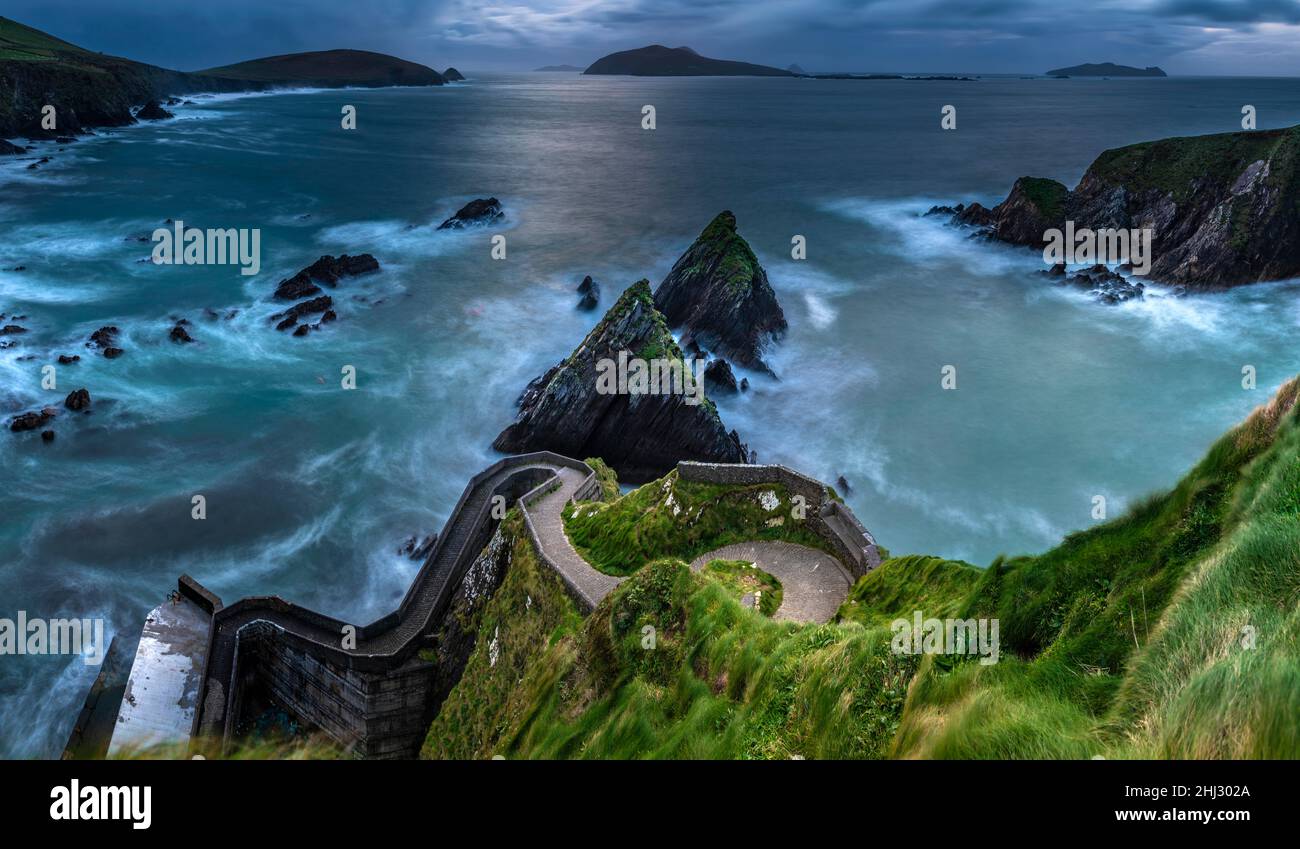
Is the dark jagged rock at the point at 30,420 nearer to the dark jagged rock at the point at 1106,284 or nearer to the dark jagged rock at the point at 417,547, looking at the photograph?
the dark jagged rock at the point at 417,547

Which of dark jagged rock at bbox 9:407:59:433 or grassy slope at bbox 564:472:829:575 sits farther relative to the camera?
dark jagged rock at bbox 9:407:59:433

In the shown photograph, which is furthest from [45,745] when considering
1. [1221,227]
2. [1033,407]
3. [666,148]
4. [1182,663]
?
[666,148]

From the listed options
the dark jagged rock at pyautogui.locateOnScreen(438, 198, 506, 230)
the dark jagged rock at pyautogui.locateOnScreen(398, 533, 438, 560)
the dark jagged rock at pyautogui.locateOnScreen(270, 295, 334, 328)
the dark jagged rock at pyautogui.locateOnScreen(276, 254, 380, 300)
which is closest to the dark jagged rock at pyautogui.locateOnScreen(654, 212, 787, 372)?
the dark jagged rock at pyautogui.locateOnScreen(398, 533, 438, 560)

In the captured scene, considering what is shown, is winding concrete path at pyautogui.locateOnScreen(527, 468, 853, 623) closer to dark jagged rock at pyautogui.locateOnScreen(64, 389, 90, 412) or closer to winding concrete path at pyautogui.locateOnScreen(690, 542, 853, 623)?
winding concrete path at pyautogui.locateOnScreen(690, 542, 853, 623)

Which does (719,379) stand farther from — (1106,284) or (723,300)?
(1106,284)

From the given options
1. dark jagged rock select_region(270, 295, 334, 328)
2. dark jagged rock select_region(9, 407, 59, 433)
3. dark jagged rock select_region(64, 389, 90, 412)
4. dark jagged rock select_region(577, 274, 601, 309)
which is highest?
dark jagged rock select_region(577, 274, 601, 309)

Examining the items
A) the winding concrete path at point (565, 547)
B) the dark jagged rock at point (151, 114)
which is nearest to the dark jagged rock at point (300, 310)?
the winding concrete path at point (565, 547)

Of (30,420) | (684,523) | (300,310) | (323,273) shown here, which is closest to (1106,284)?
(684,523)
